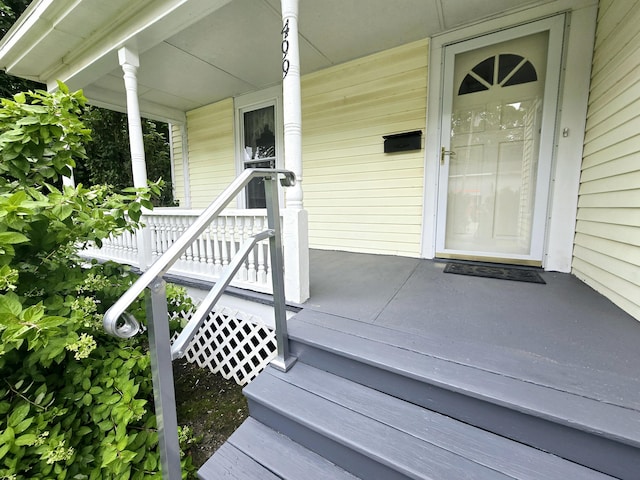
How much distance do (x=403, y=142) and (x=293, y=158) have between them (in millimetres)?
1813

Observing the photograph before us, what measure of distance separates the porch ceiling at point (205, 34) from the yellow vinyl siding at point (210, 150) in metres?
0.73

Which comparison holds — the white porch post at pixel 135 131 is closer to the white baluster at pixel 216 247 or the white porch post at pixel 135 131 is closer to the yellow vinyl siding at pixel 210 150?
the white baluster at pixel 216 247

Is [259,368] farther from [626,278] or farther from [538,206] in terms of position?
[538,206]

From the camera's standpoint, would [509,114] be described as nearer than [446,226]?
Yes

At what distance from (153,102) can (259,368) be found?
15.7 ft

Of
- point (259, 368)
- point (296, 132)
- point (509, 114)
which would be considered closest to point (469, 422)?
point (259, 368)

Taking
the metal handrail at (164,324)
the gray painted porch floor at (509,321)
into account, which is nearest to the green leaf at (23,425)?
the metal handrail at (164,324)

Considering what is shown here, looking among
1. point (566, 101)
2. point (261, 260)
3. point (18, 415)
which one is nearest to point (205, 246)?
point (261, 260)

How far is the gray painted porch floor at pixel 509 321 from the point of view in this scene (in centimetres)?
118

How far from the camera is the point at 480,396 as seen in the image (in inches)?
42.1

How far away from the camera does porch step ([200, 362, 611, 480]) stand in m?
0.97

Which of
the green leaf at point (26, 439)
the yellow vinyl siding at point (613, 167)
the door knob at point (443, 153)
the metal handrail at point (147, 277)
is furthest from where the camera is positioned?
the door knob at point (443, 153)

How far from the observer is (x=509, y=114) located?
8.94 feet

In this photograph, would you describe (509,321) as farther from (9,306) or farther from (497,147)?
(9,306)
